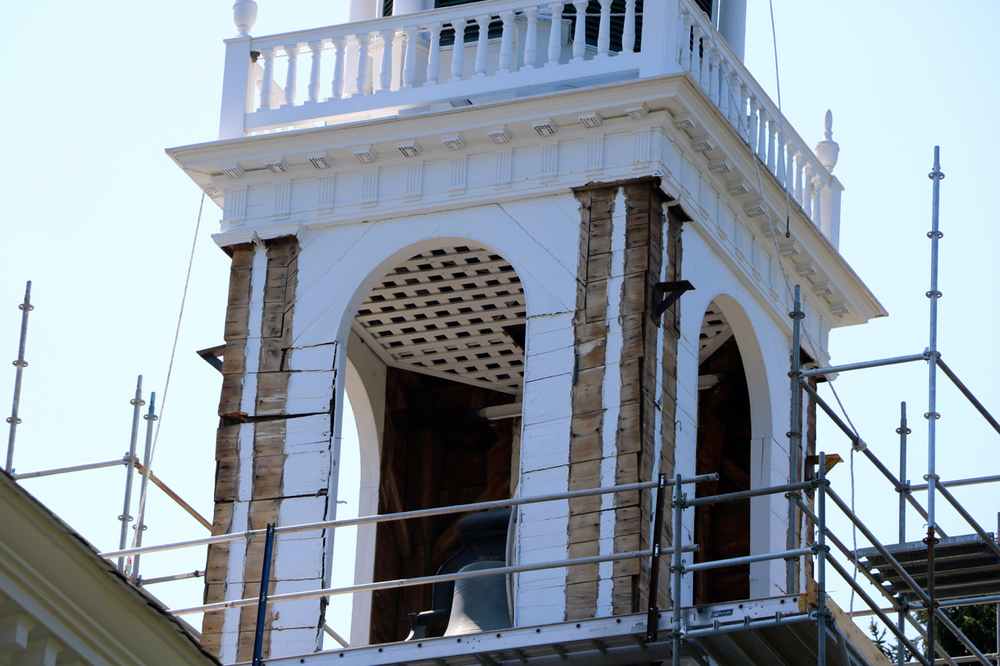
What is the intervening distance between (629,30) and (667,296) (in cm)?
234

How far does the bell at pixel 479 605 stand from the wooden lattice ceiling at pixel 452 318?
122 inches

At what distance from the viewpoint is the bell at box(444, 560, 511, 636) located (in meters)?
16.9

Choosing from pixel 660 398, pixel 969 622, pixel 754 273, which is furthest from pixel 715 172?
pixel 969 622

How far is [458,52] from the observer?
19.0 m

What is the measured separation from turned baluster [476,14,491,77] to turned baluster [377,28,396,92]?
2.43ft

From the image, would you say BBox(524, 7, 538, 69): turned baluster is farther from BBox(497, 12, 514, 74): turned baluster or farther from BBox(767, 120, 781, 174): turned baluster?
BBox(767, 120, 781, 174): turned baluster

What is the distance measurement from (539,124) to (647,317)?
1840 mm

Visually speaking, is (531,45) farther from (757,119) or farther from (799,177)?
(799,177)

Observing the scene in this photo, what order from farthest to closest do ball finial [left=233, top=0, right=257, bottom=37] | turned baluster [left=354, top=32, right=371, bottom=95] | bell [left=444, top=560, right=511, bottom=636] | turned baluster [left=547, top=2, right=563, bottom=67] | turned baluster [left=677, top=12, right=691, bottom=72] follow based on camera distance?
ball finial [left=233, top=0, right=257, bottom=37], turned baluster [left=354, top=32, right=371, bottom=95], turned baluster [left=547, top=2, right=563, bottom=67], turned baluster [left=677, top=12, right=691, bottom=72], bell [left=444, top=560, right=511, bottom=636]

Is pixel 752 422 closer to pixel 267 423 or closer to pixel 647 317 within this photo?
pixel 647 317

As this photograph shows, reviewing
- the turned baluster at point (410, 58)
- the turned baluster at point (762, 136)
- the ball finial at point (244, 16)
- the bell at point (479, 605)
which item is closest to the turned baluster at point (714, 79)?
the turned baluster at point (762, 136)

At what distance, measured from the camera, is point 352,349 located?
20875 mm

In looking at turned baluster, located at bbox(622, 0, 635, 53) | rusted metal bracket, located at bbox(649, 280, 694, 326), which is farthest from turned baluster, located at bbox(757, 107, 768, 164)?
rusted metal bracket, located at bbox(649, 280, 694, 326)

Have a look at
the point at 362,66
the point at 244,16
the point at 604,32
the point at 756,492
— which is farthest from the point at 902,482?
the point at 244,16
